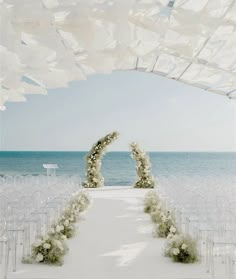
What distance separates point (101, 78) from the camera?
53125mm

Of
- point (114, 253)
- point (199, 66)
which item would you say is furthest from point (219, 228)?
point (199, 66)

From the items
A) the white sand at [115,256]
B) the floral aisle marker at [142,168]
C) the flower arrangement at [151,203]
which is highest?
the floral aisle marker at [142,168]

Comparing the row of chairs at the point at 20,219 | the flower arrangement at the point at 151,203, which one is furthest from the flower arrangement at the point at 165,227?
the flower arrangement at the point at 151,203

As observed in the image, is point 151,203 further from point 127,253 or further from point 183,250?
point 183,250

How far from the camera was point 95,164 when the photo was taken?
1520 cm

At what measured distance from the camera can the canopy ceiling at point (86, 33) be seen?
4.19 m

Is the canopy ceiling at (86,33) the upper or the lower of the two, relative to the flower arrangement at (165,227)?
upper

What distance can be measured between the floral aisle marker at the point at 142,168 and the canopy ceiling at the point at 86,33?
6.84 metres

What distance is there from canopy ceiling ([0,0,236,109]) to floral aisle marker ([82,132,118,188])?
708 cm

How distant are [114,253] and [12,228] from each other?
4.77 feet

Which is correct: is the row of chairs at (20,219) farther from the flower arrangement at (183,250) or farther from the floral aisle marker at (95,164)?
the floral aisle marker at (95,164)

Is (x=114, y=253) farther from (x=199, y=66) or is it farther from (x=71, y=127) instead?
(x=71, y=127)

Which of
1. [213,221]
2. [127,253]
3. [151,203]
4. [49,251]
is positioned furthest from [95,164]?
[213,221]

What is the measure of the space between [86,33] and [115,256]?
8.84 feet
